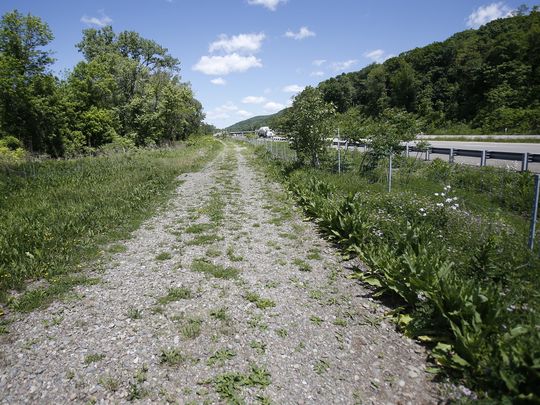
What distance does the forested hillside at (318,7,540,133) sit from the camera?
39.7 m

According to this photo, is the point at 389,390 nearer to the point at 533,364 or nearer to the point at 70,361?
the point at 533,364

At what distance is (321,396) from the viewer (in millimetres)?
3336

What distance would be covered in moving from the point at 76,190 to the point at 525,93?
50727 millimetres

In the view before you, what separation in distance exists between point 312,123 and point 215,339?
13.6 metres

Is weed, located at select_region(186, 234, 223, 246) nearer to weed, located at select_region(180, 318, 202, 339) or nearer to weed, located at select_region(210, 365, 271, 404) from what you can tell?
weed, located at select_region(180, 318, 202, 339)

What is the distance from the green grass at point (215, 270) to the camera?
20.0 ft

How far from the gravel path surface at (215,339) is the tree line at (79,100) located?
29.0 metres

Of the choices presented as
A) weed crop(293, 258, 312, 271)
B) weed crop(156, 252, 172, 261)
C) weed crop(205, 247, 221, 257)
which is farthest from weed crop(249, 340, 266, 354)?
weed crop(156, 252, 172, 261)

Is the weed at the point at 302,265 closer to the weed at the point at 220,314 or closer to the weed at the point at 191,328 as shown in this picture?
the weed at the point at 220,314

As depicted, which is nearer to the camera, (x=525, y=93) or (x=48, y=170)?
(x=48, y=170)

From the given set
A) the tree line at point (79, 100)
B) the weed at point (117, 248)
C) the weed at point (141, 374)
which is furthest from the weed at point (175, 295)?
the tree line at point (79, 100)

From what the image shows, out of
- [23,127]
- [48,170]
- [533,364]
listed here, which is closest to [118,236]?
[533,364]

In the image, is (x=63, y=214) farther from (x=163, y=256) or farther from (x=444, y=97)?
(x=444, y=97)

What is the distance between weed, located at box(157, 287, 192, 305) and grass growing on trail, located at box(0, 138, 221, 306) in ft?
6.50
